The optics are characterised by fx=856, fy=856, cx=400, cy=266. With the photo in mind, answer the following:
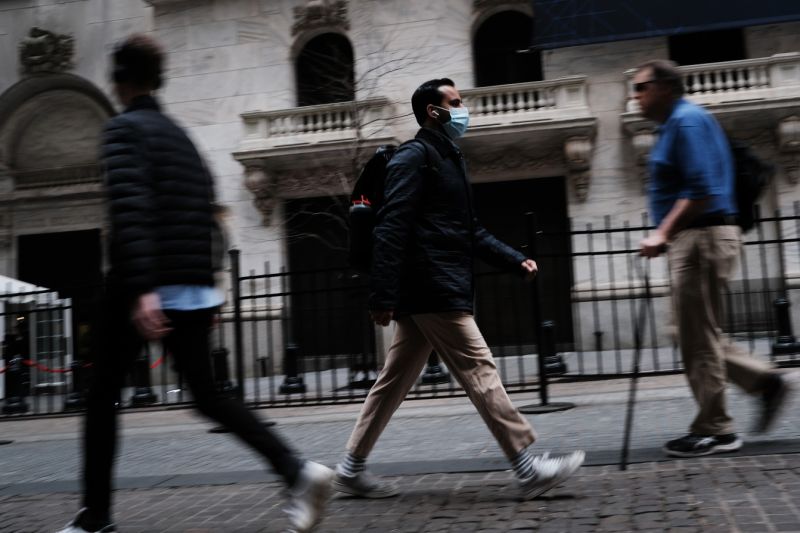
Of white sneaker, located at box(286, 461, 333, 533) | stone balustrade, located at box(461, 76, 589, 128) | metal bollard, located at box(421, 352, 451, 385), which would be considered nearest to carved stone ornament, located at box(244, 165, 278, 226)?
stone balustrade, located at box(461, 76, 589, 128)

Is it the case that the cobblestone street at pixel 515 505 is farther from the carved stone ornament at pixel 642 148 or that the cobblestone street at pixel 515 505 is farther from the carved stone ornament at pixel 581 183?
the carved stone ornament at pixel 581 183

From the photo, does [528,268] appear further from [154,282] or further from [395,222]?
[154,282]

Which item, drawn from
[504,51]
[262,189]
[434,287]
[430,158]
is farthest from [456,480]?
[504,51]

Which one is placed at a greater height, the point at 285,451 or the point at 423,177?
the point at 423,177

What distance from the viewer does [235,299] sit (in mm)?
8570

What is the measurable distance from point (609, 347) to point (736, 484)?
40.7 ft

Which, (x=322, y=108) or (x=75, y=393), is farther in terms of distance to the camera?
(x=322, y=108)

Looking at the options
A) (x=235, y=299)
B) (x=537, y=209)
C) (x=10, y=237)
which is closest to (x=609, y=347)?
(x=537, y=209)

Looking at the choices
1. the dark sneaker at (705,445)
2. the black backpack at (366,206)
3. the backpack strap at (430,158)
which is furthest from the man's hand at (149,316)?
the dark sneaker at (705,445)

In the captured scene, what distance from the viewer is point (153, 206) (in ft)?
10.9

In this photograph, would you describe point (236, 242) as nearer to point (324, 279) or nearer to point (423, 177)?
point (324, 279)

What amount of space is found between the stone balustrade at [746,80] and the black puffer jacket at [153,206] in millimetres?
13617

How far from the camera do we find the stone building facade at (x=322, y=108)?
1678 cm

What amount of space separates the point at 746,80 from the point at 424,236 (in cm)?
1473
